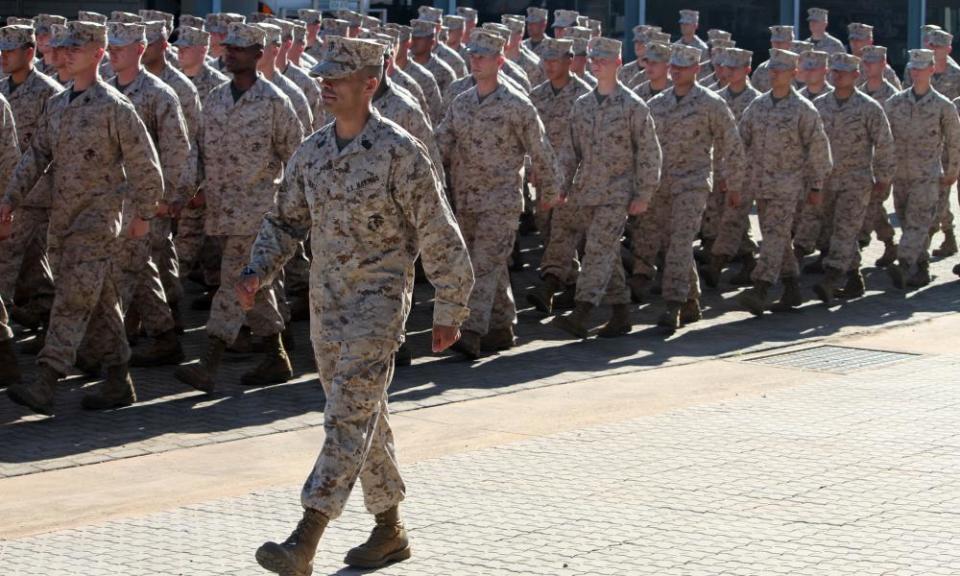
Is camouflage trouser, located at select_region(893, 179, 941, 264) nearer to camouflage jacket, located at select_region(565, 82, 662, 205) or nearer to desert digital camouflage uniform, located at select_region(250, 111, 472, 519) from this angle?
camouflage jacket, located at select_region(565, 82, 662, 205)

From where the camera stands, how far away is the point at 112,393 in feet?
34.2

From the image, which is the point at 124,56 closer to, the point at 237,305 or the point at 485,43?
the point at 237,305

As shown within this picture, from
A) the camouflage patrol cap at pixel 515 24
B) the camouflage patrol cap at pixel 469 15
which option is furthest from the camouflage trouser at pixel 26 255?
the camouflage patrol cap at pixel 469 15

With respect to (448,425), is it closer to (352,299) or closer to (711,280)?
(352,299)

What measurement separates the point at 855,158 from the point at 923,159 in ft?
3.66

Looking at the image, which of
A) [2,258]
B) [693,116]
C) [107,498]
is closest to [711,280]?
[693,116]

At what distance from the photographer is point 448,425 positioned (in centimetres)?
1002

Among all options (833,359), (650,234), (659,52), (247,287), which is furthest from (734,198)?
(247,287)

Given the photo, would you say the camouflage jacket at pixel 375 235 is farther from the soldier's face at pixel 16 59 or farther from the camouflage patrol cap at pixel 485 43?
the soldier's face at pixel 16 59

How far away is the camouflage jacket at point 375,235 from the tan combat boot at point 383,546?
2.44ft

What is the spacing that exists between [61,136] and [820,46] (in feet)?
45.7

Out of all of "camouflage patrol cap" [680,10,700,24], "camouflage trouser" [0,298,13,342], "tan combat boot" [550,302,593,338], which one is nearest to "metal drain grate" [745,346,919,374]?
"tan combat boot" [550,302,593,338]

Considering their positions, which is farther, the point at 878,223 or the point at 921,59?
the point at 878,223

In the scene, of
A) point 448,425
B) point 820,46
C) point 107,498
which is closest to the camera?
point 107,498
